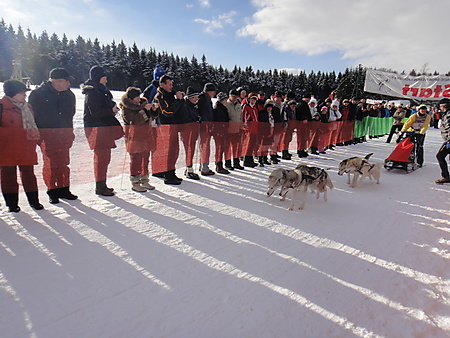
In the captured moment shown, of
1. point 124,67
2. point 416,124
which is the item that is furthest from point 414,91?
point 124,67

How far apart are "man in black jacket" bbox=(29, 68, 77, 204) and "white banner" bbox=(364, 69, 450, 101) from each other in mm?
27361

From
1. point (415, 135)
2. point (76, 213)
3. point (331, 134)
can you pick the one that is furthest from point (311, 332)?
point (331, 134)

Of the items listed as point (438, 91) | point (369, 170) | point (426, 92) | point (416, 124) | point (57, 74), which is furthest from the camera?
point (426, 92)

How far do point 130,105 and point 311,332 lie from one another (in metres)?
4.41

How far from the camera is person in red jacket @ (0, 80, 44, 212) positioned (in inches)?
141

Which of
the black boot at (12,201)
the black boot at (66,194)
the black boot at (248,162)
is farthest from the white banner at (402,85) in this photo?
the black boot at (12,201)

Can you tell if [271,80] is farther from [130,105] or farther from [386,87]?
[130,105]

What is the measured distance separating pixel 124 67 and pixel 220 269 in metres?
67.1

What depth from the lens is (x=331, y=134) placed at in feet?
35.6

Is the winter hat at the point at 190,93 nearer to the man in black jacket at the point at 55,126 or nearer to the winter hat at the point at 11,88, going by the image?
the man in black jacket at the point at 55,126

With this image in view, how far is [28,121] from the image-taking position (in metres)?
3.72

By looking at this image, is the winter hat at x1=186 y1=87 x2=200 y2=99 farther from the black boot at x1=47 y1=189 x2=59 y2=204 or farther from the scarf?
the black boot at x1=47 y1=189 x2=59 y2=204

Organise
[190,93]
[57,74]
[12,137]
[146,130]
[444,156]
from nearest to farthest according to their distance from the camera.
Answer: [12,137]
[57,74]
[146,130]
[190,93]
[444,156]

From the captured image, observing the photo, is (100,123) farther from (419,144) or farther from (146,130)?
(419,144)
